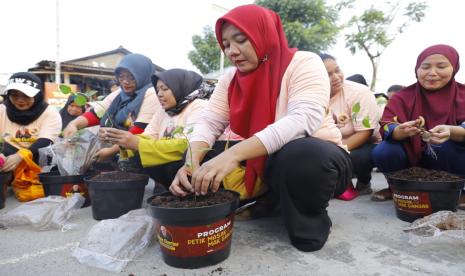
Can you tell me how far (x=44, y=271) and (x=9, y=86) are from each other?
1860 millimetres

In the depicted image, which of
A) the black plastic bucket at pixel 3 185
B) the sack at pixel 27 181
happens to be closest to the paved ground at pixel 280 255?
the black plastic bucket at pixel 3 185

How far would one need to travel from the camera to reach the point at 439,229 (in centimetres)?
148

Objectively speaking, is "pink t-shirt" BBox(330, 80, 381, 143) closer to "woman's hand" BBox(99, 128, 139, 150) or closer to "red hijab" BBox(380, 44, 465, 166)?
"red hijab" BBox(380, 44, 465, 166)

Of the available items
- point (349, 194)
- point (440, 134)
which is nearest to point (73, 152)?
point (349, 194)

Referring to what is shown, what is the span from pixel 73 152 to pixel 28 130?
73 cm

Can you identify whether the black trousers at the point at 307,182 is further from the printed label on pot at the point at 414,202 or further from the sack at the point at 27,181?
the sack at the point at 27,181

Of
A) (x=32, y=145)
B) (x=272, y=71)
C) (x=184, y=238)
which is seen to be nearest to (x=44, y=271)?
(x=184, y=238)

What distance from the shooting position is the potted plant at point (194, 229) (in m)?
1.16

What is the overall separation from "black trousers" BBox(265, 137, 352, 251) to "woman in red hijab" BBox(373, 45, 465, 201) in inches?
31.9

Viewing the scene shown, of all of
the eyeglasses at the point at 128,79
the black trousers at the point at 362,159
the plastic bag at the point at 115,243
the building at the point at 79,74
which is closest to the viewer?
the plastic bag at the point at 115,243

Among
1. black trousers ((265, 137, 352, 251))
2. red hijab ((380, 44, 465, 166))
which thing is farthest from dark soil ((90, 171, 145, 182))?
red hijab ((380, 44, 465, 166))

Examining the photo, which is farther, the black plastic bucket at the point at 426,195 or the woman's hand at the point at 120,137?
the woman's hand at the point at 120,137

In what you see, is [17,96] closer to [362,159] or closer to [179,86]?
[179,86]

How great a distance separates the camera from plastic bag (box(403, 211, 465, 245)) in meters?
1.42
